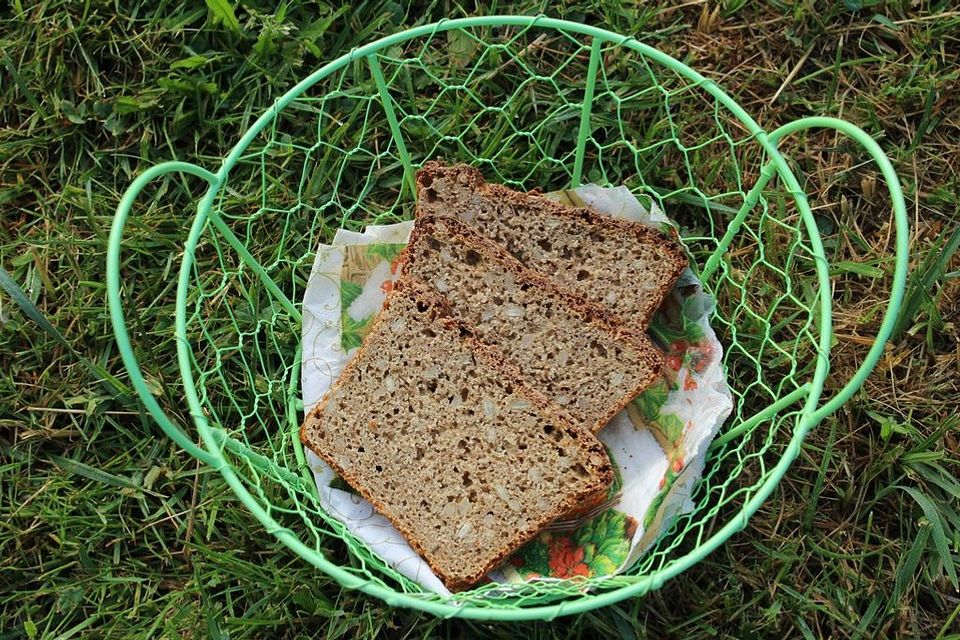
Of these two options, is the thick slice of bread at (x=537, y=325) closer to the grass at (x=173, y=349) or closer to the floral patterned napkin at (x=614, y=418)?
the floral patterned napkin at (x=614, y=418)

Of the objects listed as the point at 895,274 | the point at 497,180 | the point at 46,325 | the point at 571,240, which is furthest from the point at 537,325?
the point at 46,325

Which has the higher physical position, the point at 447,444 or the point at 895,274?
the point at 895,274

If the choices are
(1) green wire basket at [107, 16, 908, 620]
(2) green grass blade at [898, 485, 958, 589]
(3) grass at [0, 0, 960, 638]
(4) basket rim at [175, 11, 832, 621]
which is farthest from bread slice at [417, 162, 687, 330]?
(2) green grass blade at [898, 485, 958, 589]

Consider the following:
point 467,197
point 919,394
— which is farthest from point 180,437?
point 919,394

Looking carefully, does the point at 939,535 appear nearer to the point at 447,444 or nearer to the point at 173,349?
the point at 447,444

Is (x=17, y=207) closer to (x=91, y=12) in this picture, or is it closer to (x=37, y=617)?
(x=91, y=12)

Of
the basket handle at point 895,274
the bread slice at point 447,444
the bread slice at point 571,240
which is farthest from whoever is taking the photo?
the bread slice at point 571,240

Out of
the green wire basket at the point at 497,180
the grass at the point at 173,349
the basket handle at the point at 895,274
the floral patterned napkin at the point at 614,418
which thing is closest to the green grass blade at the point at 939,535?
the grass at the point at 173,349
